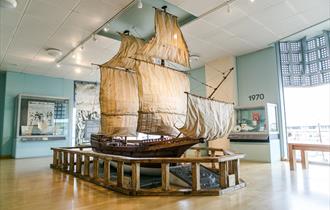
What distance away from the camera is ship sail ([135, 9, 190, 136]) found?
19.0 feet

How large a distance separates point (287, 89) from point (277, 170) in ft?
10.2

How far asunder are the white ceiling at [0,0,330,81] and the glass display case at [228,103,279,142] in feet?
6.50

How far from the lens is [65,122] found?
1045 cm

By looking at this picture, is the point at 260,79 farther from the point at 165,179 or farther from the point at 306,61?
the point at 165,179

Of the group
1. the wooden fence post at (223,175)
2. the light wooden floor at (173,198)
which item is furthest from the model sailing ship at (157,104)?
the light wooden floor at (173,198)

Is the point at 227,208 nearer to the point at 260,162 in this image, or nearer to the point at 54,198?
the point at 54,198

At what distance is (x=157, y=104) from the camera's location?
5887 mm

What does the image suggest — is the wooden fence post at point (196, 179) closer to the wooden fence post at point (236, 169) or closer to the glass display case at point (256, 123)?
the wooden fence post at point (236, 169)

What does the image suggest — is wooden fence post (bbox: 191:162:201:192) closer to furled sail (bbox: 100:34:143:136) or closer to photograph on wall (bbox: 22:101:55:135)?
furled sail (bbox: 100:34:143:136)

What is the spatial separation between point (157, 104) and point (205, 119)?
1.87 meters

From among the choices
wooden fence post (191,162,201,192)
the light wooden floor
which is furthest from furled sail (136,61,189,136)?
wooden fence post (191,162,201,192)

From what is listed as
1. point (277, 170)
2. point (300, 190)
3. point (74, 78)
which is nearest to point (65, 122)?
point (74, 78)

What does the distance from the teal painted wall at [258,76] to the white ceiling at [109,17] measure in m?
0.37

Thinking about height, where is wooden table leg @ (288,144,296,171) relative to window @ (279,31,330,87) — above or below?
below
